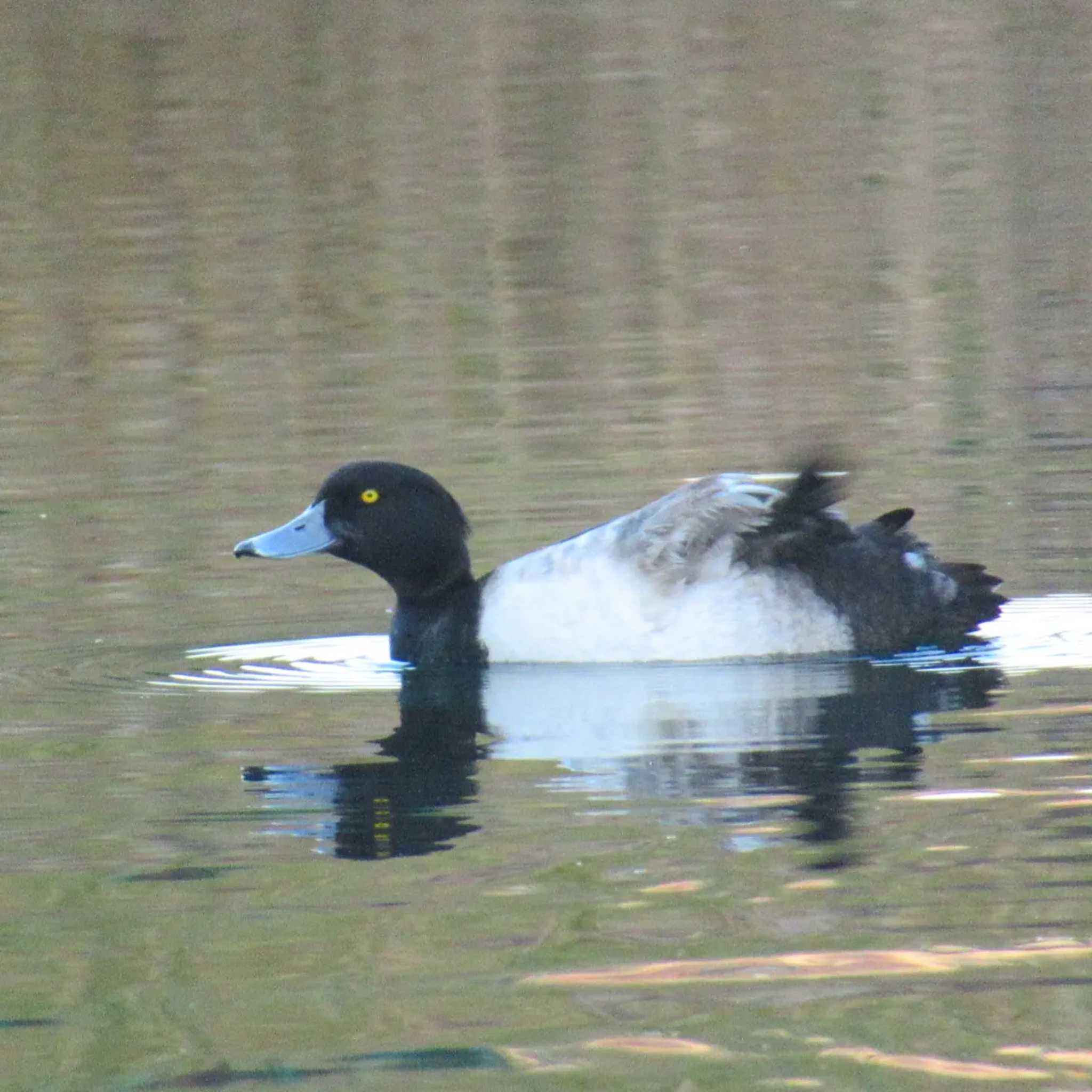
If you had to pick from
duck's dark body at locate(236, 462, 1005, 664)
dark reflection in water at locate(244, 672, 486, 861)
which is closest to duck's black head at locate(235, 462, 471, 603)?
duck's dark body at locate(236, 462, 1005, 664)

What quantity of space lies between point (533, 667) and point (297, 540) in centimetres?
106

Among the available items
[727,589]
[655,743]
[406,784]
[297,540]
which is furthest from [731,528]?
[406,784]

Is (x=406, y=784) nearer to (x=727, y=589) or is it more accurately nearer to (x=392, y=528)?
(x=727, y=589)

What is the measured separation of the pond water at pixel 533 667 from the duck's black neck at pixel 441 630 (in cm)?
27

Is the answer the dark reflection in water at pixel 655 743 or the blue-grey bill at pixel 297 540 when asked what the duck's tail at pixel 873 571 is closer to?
the dark reflection in water at pixel 655 743

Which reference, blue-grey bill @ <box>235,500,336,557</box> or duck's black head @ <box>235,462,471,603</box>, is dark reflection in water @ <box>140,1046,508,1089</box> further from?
duck's black head @ <box>235,462,471,603</box>

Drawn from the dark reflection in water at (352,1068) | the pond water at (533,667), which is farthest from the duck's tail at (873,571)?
the dark reflection in water at (352,1068)

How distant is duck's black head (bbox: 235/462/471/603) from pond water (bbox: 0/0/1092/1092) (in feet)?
1.19

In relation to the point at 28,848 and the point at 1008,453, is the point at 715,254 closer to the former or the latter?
the point at 1008,453

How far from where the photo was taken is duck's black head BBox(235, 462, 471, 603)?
9133 millimetres

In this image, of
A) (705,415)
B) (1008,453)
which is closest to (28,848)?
(1008,453)

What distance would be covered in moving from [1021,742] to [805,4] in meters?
30.6

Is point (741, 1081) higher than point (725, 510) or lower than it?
lower

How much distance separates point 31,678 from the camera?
8.44 m
